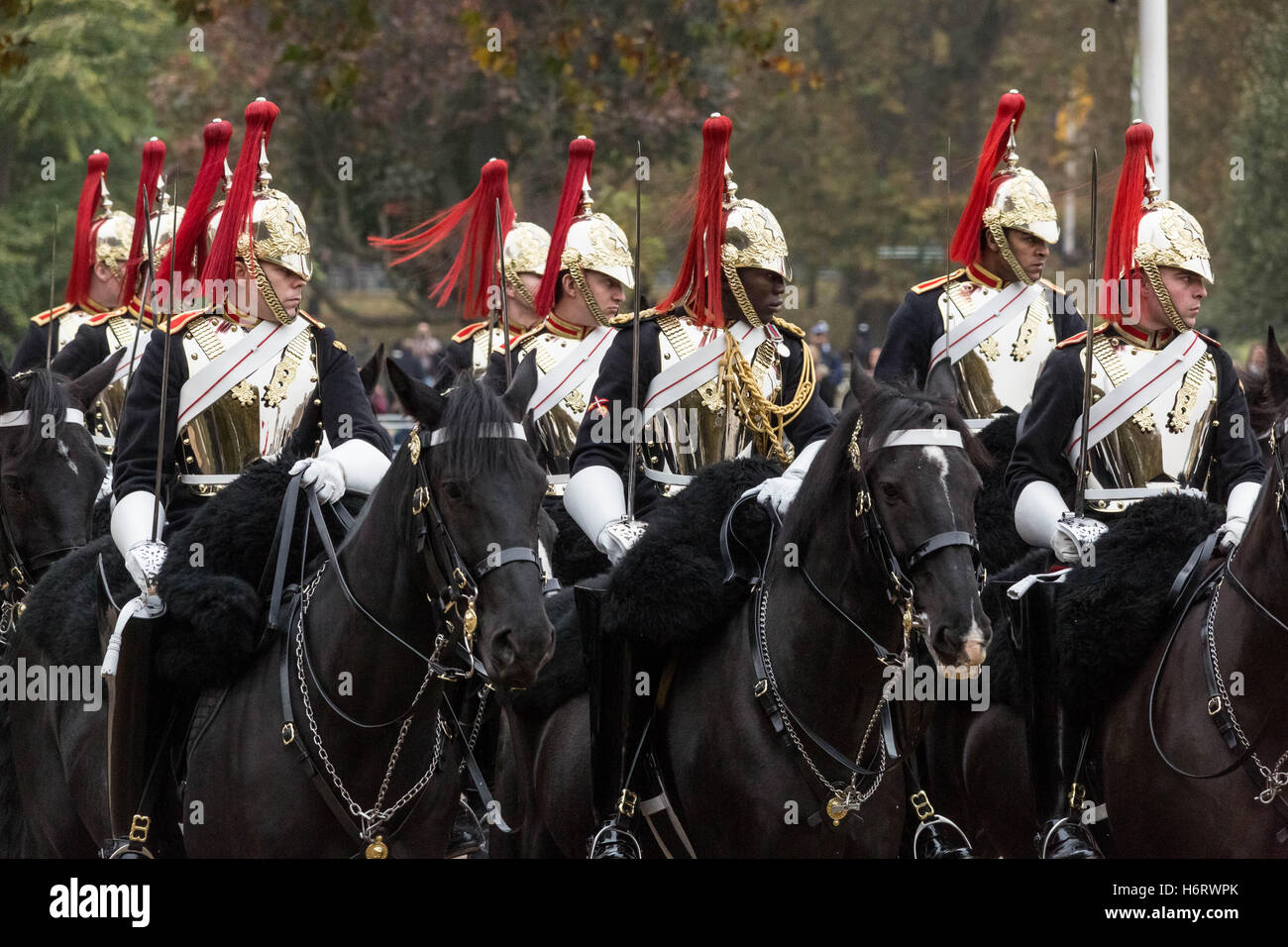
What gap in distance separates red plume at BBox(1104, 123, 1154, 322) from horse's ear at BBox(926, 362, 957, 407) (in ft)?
4.52

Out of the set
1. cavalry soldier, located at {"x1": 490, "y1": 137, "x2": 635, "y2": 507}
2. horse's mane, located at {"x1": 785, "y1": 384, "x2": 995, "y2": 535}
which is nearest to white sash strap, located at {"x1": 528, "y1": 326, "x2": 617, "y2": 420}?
cavalry soldier, located at {"x1": 490, "y1": 137, "x2": 635, "y2": 507}

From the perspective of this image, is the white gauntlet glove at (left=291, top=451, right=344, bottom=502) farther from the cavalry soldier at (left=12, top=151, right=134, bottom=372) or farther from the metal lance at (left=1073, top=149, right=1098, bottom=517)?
the cavalry soldier at (left=12, top=151, right=134, bottom=372)

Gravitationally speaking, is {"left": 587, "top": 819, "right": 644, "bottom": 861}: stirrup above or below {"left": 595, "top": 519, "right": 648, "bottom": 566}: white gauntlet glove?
below

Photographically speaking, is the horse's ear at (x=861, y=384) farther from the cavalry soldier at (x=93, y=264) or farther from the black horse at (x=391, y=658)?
the cavalry soldier at (x=93, y=264)

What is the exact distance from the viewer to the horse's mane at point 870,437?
5648mm

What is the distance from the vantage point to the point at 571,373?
31.3 feet

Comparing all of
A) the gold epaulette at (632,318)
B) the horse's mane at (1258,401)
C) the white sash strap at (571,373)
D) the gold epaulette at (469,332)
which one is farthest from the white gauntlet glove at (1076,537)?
the gold epaulette at (469,332)

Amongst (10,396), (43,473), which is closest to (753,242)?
(43,473)

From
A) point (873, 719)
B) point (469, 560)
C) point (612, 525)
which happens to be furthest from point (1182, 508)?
point (469, 560)

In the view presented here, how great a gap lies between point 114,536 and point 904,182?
2952 centimetres

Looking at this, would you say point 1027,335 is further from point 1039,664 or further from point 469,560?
point 469,560

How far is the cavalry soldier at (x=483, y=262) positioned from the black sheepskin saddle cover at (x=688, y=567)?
783mm

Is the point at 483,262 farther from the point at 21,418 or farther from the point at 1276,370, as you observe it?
the point at 1276,370

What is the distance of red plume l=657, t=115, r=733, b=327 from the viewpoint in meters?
7.32
